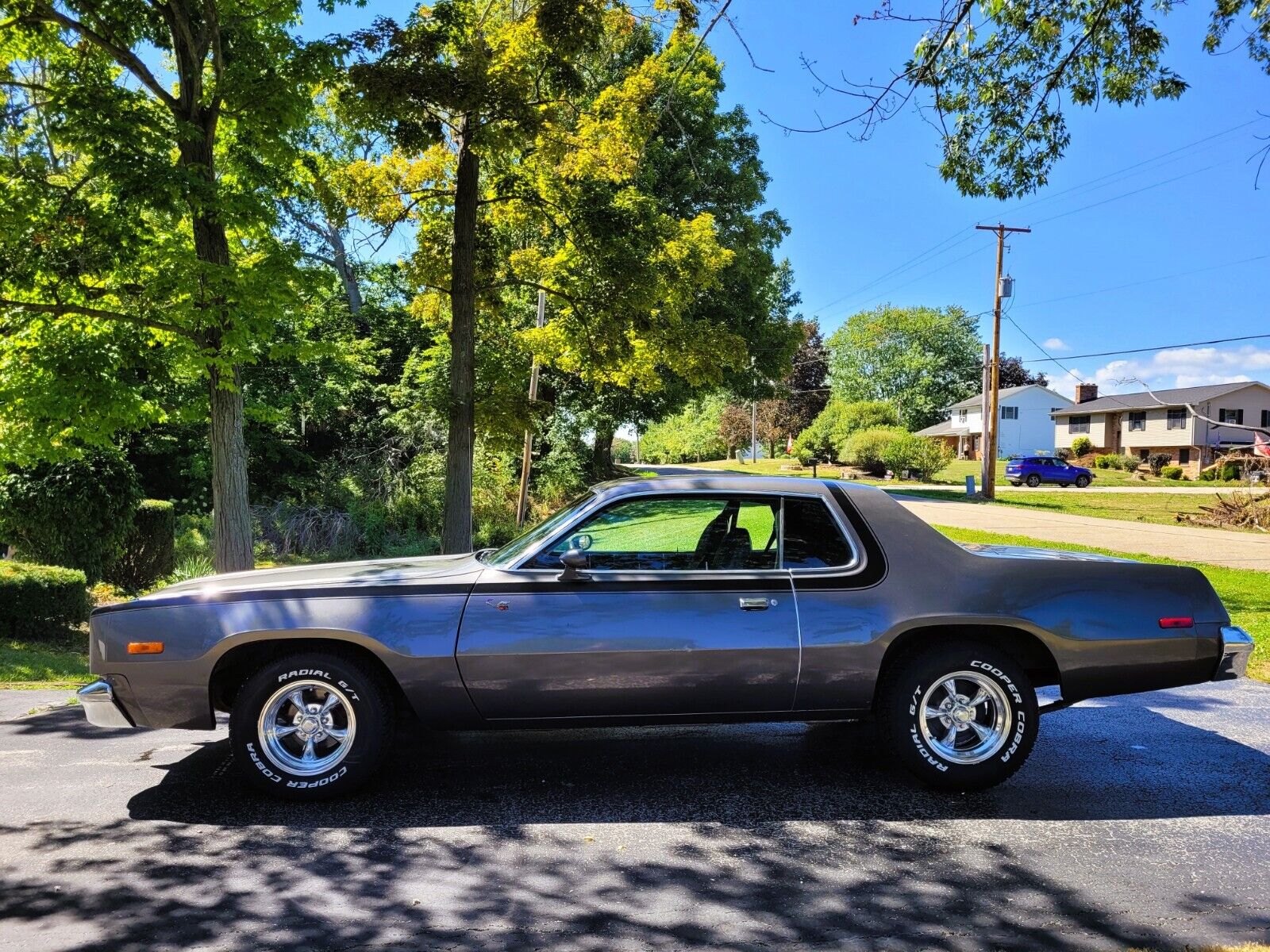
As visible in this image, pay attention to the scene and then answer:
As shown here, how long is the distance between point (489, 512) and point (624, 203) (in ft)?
34.5

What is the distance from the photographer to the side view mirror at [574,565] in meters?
4.17

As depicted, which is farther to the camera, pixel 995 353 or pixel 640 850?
pixel 995 353

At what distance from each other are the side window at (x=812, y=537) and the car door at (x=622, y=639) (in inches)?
6.1

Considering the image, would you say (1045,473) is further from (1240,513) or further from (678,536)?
(678,536)

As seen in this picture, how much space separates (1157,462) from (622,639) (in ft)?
204

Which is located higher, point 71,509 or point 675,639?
point 71,509

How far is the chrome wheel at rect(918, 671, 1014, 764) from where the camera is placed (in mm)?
4340

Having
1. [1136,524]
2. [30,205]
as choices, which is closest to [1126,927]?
[30,205]

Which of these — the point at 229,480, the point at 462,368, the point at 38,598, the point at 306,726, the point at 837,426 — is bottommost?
the point at 38,598

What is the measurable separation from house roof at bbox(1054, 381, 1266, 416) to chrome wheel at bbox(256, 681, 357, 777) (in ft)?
198

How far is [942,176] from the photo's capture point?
29.2 feet

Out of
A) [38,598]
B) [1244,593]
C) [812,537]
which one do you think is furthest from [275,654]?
[1244,593]

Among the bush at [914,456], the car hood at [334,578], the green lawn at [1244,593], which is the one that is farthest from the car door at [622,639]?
the bush at [914,456]

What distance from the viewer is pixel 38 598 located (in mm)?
10336
